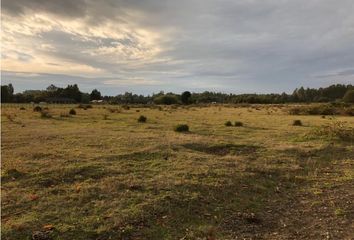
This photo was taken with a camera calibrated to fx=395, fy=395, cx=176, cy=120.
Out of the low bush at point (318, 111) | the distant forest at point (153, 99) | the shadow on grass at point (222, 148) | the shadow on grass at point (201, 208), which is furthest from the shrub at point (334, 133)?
the distant forest at point (153, 99)

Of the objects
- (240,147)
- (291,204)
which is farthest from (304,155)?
(291,204)

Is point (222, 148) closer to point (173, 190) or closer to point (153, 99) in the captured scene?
point (173, 190)

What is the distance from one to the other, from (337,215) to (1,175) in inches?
335

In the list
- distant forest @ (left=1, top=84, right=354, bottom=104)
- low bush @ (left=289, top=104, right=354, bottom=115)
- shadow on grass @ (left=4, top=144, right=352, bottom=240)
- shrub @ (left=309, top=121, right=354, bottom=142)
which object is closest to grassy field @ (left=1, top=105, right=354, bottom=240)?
shadow on grass @ (left=4, top=144, right=352, bottom=240)

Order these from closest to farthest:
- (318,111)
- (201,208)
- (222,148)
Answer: (201,208) → (222,148) → (318,111)

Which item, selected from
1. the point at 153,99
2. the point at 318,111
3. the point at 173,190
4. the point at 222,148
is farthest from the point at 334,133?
the point at 153,99

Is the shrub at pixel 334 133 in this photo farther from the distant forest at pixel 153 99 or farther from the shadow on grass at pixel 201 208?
the distant forest at pixel 153 99

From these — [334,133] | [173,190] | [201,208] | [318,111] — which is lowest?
[201,208]

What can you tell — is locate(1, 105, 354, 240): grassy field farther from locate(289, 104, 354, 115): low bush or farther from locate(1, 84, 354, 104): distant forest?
locate(1, 84, 354, 104): distant forest

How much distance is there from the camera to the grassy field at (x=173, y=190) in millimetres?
7461

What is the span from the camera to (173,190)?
9609 mm

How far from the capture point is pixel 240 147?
16766 mm

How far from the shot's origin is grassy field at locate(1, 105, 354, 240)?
24.5 feet

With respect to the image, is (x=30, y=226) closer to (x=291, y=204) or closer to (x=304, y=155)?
(x=291, y=204)
